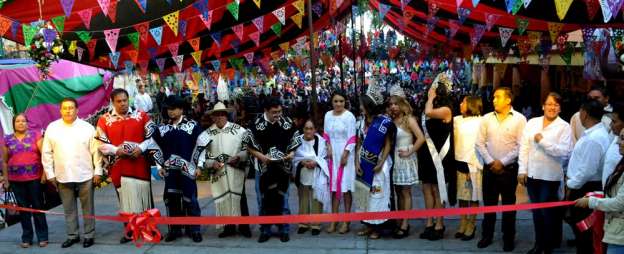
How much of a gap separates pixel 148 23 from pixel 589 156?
7.07 meters

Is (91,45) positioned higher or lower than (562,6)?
higher

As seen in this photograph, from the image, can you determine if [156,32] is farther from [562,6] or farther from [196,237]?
[562,6]

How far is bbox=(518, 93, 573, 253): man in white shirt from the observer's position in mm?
4848

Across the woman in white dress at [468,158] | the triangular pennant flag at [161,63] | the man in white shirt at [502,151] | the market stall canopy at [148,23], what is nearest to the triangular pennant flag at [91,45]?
the market stall canopy at [148,23]

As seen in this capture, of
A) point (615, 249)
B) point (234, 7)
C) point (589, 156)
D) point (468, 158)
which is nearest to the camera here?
point (615, 249)

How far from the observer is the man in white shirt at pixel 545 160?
4848 millimetres

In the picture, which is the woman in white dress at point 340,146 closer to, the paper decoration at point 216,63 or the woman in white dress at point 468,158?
the woman in white dress at point 468,158

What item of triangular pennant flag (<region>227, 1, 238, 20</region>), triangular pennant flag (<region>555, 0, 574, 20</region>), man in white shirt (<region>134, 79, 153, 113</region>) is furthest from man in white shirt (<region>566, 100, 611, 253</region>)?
man in white shirt (<region>134, 79, 153, 113</region>)

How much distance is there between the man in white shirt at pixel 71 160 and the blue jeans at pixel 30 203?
220mm

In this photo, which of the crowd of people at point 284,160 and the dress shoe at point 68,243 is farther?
the dress shoe at point 68,243

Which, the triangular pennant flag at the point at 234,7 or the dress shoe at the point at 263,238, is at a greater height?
the triangular pennant flag at the point at 234,7

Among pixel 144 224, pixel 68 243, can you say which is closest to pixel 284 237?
pixel 144 224

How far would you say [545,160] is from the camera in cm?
492

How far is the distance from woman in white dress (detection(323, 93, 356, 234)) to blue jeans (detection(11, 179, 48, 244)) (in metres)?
3.00
